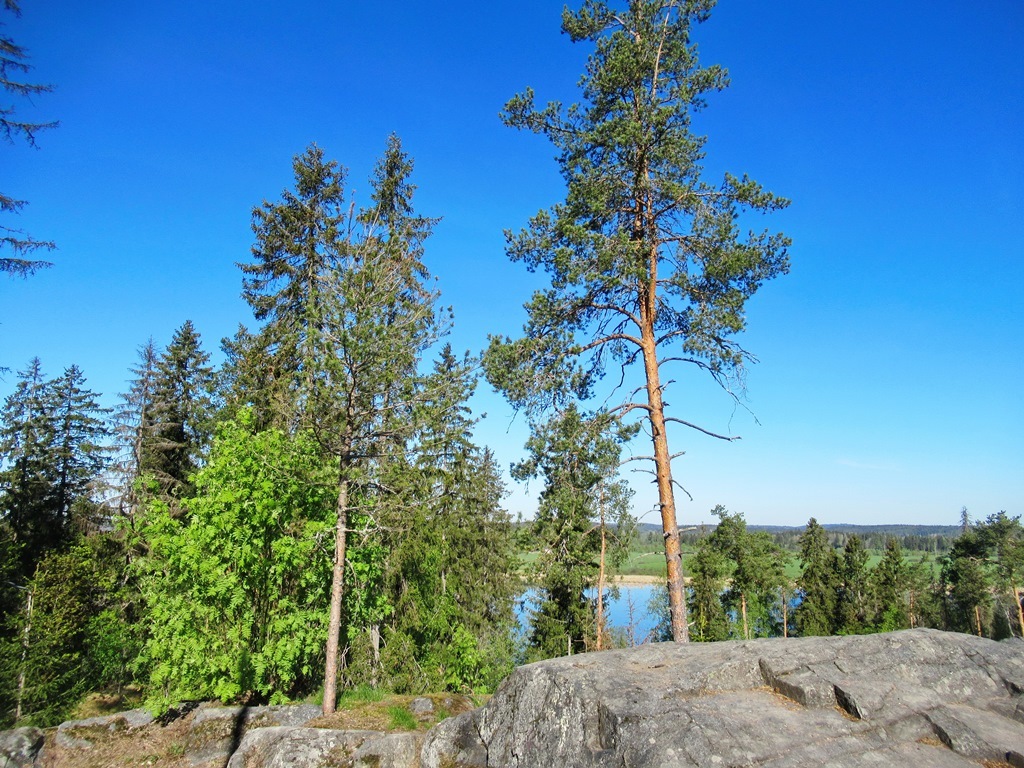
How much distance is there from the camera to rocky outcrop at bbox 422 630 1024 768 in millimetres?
6359

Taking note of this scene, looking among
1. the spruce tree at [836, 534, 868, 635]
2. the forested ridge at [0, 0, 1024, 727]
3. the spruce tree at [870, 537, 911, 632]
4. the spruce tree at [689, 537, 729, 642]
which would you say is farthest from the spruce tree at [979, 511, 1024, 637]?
the forested ridge at [0, 0, 1024, 727]

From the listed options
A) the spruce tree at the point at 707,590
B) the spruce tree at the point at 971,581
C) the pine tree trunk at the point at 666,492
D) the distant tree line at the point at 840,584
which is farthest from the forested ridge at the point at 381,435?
the spruce tree at the point at 971,581

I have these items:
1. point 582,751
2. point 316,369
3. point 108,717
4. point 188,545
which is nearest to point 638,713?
point 582,751

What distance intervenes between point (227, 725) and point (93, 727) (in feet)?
9.88

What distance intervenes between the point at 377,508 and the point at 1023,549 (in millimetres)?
53959

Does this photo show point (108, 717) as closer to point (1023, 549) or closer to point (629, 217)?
point (629, 217)

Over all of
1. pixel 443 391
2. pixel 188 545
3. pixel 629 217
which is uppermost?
pixel 629 217

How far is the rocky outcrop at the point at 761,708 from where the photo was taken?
6359 millimetres

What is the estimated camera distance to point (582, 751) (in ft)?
23.1

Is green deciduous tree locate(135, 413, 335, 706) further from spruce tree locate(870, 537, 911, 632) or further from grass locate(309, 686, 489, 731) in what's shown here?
spruce tree locate(870, 537, 911, 632)

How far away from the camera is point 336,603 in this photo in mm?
12117

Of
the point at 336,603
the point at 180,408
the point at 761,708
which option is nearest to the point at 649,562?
the point at 180,408

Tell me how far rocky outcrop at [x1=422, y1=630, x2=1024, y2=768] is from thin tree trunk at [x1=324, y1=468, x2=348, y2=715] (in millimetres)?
3837

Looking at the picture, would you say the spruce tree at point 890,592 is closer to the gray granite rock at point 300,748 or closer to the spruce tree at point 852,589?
the spruce tree at point 852,589
